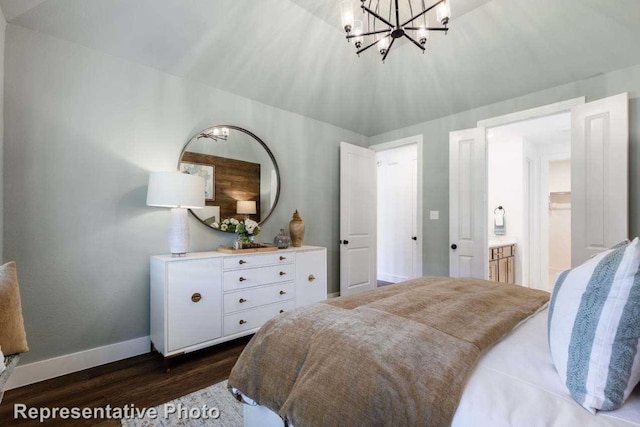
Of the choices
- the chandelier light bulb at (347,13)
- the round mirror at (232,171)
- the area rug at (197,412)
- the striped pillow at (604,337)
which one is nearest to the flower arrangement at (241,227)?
the round mirror at (232,171)

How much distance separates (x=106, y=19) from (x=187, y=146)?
3.41 feet

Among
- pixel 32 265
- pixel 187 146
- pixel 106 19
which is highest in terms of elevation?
pixel 106 19

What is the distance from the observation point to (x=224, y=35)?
248cm

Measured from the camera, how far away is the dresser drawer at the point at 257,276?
249 centimetres

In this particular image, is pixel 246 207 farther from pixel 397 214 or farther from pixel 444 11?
pixel 397 214

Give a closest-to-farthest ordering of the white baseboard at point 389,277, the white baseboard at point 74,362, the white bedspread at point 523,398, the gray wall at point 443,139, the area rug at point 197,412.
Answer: the white bedspread at point 523,398, the area rug at point 197,412, the white baseboard at point 74,362, the gray wall at point 443,139, the white baseboard at point 389,277

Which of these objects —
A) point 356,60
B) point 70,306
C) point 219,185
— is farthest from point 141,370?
point 356,60

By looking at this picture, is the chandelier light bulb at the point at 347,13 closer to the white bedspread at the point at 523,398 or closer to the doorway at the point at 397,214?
the white bedspread at the point at 523,398

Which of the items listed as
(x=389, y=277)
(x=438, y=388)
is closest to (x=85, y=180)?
(x=438, y=388)

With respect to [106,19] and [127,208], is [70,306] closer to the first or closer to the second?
[127,208]

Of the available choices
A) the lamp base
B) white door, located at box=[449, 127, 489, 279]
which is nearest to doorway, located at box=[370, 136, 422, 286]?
white door, located at box=[449, 127, 489, 279]

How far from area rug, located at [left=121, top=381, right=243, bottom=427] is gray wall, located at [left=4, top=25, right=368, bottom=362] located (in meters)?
0.96

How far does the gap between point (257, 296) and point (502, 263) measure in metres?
3.47

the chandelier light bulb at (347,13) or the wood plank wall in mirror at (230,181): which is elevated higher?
the chandelier light bulb at (347,13)
